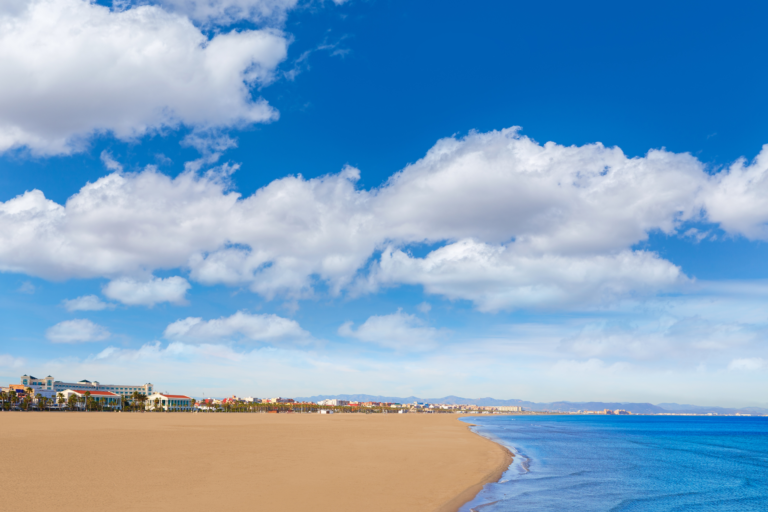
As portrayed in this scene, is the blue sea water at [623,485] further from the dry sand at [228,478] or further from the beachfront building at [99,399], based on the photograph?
the beachfront building at [99,399]

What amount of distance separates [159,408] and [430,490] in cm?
19765

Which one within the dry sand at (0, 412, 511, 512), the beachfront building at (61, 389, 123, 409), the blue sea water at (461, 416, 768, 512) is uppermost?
the dry sand at (0, 412, 511, 512)

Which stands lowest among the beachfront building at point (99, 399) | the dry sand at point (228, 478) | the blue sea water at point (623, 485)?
the beachfront building at point (99, 399)

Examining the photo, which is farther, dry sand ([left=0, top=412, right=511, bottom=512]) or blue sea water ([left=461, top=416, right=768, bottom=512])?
blue sea water ([left=461, top=416, right=768, bottom=512])

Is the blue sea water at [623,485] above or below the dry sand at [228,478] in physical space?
below

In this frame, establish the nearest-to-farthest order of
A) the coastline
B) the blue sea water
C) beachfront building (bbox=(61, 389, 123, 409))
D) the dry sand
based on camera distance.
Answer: the dry sand < the coastline < the blue sea water < beachfront building (bbox=(61, 389, 123, 409))

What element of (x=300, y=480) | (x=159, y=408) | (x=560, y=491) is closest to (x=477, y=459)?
(x=560, y=491)

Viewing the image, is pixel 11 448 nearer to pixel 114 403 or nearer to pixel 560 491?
pixel 560 491

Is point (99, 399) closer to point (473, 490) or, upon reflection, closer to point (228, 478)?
point (228, 478)

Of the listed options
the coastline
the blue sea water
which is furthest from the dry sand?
the blue sea water

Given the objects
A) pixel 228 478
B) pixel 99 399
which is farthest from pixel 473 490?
pixel 99 399

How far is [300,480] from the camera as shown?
20.2 metres

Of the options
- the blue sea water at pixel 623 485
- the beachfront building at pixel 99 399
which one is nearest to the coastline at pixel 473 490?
the blue sea water at pixel 623 485

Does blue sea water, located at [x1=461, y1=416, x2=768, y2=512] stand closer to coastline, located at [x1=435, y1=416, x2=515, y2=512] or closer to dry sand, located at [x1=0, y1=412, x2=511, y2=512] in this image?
coastline, located at [x1=435, y1=416, x2=515, y2=512]
